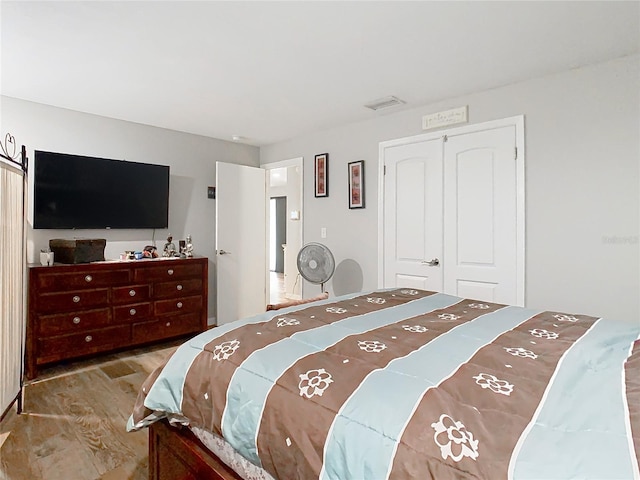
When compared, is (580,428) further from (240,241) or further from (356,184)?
(240,241)

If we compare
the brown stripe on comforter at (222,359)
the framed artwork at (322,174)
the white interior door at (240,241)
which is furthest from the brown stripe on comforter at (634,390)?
the white interior door at (240,241)

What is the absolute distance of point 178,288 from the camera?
12.5 feet

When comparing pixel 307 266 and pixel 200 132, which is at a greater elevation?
pixel 200 132

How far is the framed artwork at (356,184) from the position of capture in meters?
3.88

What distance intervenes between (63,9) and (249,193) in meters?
2.86

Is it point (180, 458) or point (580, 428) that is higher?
point (580, 428)

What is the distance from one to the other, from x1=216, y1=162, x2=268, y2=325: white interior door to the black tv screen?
66 cm

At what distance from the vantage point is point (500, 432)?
793mm

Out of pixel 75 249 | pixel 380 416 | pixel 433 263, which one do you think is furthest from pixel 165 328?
pixel 380 416

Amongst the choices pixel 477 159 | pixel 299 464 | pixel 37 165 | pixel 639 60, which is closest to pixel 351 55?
pixel 477 159

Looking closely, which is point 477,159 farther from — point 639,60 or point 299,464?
point 299,464

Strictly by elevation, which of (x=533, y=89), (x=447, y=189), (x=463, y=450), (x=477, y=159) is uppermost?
(x=533, y=89)

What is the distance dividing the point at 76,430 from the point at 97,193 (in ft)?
7.35

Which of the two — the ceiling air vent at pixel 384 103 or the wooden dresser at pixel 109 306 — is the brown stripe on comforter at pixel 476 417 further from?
the wooden dresser at pixel 109 306
